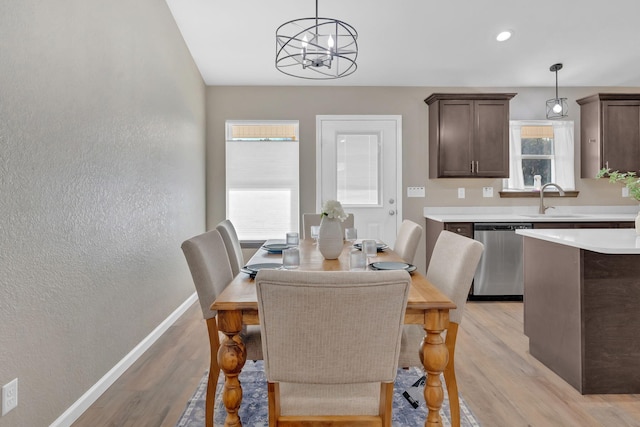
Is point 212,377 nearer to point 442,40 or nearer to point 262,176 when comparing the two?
point 262,176

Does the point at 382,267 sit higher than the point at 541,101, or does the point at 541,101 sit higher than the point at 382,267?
the point at 541,101

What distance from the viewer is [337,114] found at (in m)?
4.83

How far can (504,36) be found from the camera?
393 cm

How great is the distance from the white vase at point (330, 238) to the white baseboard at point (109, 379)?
1.42 meters

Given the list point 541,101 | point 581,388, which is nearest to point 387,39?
point 541,101

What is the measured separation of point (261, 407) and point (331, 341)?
1.16 m

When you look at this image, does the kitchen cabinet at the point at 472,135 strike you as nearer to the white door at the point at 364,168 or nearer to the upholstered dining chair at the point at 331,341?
the white door at the point at 364,168

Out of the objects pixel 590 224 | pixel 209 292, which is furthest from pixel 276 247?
pixel 590 224

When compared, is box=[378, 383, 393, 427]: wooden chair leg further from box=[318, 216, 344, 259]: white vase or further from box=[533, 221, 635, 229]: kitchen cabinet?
box=[533, 221, 635, 229]: kitchen cabinet

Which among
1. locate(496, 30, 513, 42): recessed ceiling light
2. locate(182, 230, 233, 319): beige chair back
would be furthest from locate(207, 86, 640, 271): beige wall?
locate(182, 230, 233, 319): beige chair back

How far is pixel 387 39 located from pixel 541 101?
6.98ft

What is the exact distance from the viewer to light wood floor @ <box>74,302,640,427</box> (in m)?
2.02

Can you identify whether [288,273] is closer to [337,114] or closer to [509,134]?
[337,114]

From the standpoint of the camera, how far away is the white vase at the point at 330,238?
2332 millimetres
